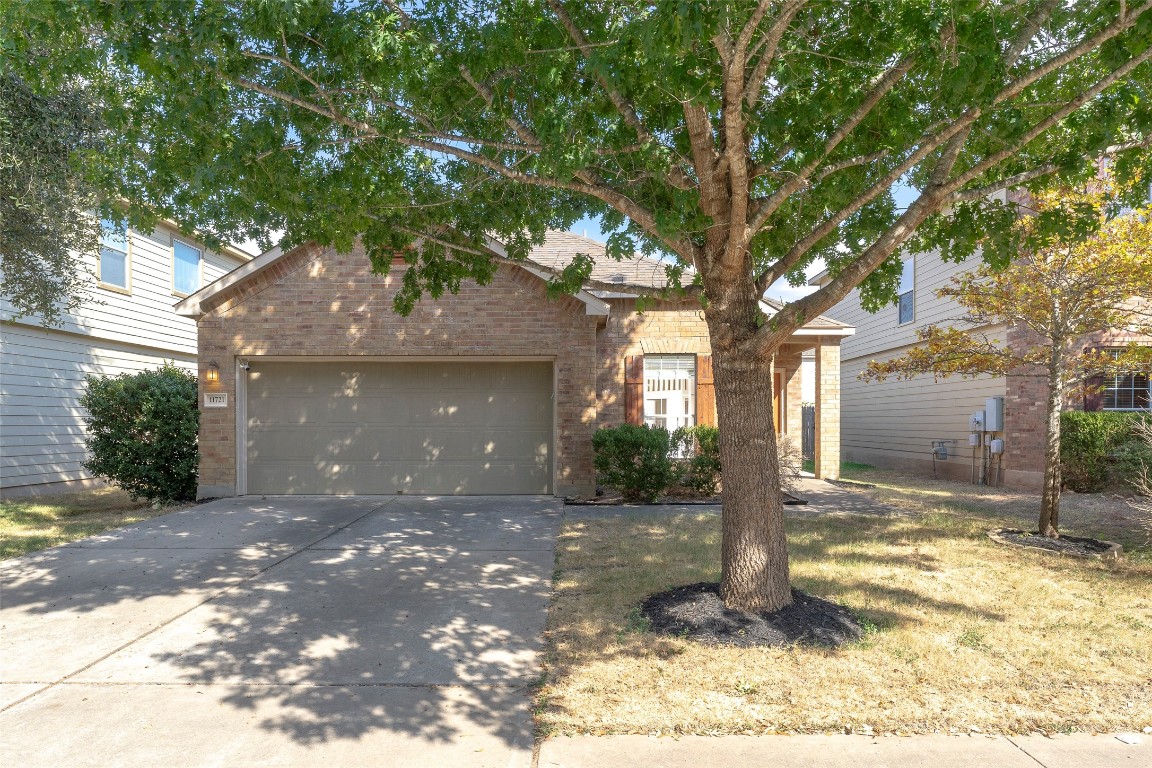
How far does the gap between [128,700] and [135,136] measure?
405 cm

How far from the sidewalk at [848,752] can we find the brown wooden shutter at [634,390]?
918cm

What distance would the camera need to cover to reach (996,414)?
47.7 feet

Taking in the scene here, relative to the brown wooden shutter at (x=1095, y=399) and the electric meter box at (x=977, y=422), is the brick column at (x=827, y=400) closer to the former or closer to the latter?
the electric meter box at (x=977, y=422)

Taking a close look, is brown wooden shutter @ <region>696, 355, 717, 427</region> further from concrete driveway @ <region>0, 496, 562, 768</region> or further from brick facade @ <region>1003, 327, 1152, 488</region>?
brick facade @ <region>1003, 327, 1152, 488</region>

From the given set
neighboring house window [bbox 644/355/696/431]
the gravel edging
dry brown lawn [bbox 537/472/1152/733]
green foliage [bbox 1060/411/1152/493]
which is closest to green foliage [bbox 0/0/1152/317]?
dry brown lawn [bbox 537/472/1152/733]

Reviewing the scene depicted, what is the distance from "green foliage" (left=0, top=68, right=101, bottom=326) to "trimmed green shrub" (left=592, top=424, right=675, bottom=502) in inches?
301

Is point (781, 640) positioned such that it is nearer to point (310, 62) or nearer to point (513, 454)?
point (310, 62)

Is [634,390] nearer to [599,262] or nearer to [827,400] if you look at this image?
[599,262]

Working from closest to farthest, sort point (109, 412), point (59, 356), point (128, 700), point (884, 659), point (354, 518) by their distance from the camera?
point (128, 700)
point (884, 659)
point (354, 518)
point (109, 412)
point (59, 356)

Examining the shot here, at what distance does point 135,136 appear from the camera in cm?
587

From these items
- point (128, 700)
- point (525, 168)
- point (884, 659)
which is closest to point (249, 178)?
point (525, 168)

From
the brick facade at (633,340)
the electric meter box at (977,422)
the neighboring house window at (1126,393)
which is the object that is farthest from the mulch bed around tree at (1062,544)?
the electric meter box at (977,422)

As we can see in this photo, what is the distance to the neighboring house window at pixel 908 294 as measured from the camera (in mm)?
17859

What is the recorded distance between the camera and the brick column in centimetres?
1454
